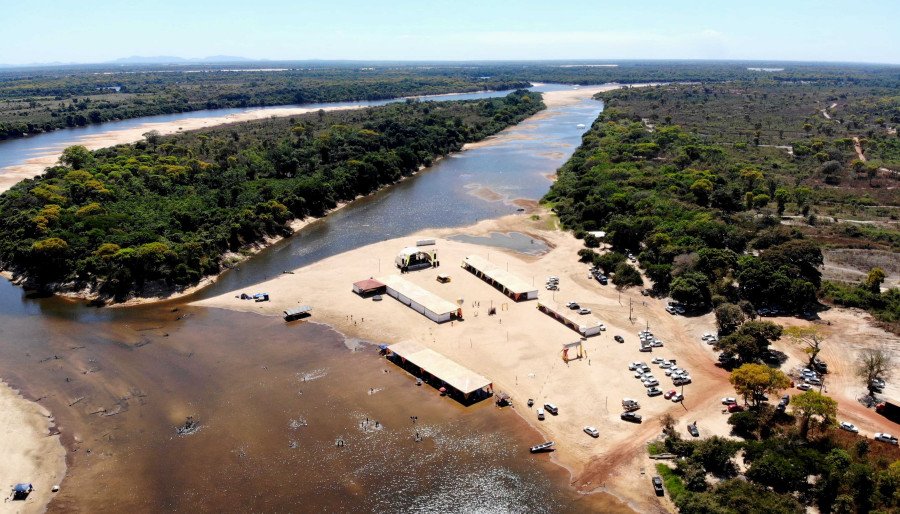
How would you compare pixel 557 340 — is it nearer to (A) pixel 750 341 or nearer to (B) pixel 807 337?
(A) pixel 750 341

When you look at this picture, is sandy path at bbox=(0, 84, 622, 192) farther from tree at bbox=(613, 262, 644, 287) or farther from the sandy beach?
tree at bbox=(613, 262, 644, 287)

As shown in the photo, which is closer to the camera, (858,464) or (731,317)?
(858,464)

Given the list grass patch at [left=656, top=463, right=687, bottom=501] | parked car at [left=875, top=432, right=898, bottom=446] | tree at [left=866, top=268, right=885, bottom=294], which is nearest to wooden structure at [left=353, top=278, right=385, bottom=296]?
grass patch at [left=656, top=463, right=687, bottom=501]

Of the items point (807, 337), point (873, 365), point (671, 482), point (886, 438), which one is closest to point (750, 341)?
point (873, 365)

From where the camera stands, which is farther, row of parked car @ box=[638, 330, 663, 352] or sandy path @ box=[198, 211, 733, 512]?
row of parked car @ box=[638, 330, 663, 352]

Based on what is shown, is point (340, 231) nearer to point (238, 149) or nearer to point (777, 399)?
point (238, 149)

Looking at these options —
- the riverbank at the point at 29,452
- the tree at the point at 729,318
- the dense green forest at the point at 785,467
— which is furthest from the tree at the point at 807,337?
the riverbank at the point at 29,452

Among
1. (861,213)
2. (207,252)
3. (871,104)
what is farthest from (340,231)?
(871,104)
